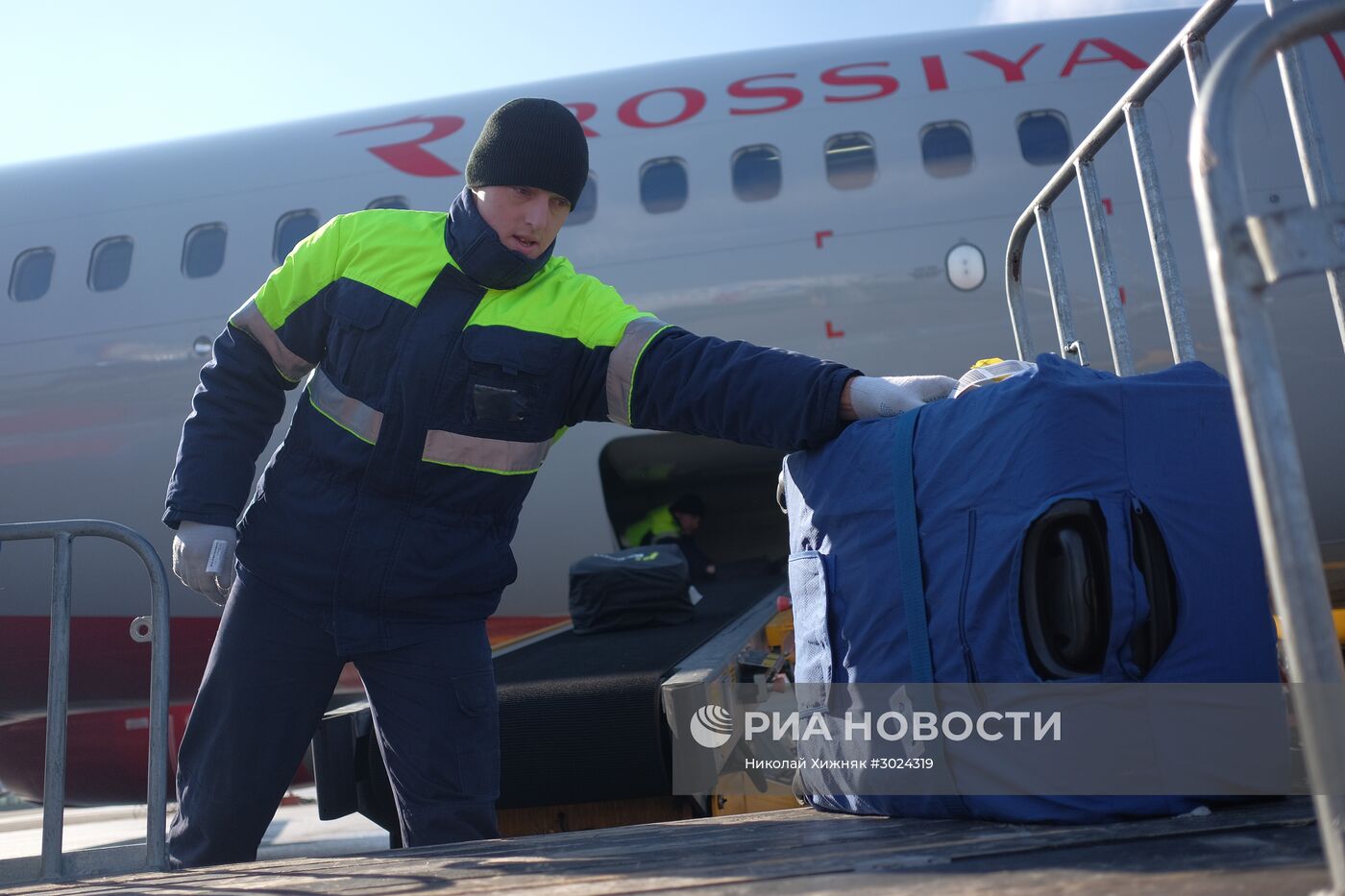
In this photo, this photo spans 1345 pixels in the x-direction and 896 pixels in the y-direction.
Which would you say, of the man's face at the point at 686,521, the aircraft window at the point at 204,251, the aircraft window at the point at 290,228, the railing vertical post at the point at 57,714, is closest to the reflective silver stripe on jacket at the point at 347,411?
the railing vertical post at the point at 57,714

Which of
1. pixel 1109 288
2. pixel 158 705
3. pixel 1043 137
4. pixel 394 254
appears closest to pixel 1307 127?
pixel 1109 288

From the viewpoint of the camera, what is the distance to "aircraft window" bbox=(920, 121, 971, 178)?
5.69 metres

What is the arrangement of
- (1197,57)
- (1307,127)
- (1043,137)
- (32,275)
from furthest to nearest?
(32,275) → (1043,137) → (1197,57) → (1307,127)

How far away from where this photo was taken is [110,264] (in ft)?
20.3

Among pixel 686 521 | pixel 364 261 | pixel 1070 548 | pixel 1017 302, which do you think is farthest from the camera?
pixel 686 521

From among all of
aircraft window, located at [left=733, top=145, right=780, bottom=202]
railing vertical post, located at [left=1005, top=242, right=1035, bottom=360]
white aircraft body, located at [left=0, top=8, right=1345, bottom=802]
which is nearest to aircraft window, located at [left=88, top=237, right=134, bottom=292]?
white aircraft body, located at [left=0, top=8, right=1345, bottom=802]

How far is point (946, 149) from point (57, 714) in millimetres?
4830

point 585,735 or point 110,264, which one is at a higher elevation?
point 110,264

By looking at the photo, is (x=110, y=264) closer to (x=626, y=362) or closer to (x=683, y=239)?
(x=683, y=239)

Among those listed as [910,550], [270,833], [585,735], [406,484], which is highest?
[406,484]

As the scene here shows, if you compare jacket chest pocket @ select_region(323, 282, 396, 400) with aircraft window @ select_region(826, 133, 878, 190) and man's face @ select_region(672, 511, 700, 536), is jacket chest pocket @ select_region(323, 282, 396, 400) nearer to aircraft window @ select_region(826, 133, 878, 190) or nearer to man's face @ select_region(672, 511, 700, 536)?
aircraft window @ select_region(826, 133, 878, 190)

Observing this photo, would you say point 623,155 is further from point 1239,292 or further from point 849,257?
point 1239,292

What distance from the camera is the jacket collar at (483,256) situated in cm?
224

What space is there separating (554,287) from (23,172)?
5.84 meters
